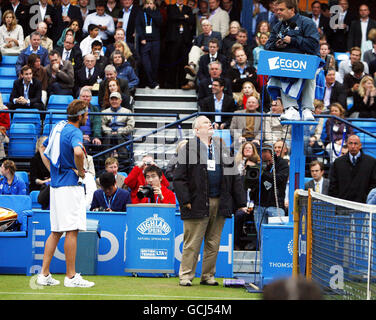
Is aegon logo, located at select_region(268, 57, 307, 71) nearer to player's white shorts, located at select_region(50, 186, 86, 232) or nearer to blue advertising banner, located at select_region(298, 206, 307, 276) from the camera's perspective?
blue advertising banner, located at select_region(298, 206, 307, 276)

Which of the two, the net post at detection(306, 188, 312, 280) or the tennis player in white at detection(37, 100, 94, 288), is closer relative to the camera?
the net post at detection(306, 188, 312, 280)

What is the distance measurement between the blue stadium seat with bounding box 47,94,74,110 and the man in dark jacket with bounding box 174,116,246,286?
6.39 meters

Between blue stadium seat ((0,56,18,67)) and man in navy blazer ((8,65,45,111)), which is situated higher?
blue stadium seat ((0,56,18,67))

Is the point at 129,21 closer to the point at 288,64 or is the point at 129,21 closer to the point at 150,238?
the point at 150,238

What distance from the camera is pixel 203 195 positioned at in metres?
10.0

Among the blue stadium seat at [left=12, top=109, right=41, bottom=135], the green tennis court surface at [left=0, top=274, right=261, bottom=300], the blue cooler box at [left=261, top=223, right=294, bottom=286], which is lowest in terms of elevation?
the green tennis court surface at [left=0, top=274, right=261, bottom=300]

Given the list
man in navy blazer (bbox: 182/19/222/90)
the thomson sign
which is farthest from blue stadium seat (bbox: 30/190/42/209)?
the thomson sign

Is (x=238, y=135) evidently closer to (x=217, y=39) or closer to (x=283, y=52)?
(x=217, y=39)

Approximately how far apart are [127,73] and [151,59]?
4.79ft

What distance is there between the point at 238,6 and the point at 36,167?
10.4m

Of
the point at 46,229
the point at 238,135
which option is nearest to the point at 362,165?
the point at 238,135

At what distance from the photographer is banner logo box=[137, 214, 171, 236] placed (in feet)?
37.2
